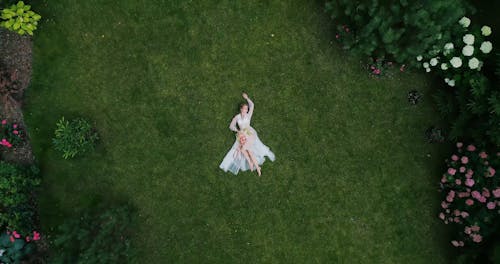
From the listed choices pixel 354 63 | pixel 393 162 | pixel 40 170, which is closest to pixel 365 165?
pixel 393 162

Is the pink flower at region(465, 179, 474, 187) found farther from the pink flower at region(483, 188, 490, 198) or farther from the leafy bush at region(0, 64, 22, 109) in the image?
the leafy bush at region(0, 64, 22, 109)

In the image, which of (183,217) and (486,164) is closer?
(486,164)

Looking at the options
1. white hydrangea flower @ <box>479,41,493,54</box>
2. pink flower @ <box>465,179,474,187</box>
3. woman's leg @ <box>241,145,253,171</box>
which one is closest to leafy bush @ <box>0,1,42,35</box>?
woman's leg @ <box>241,145,253,171</box>

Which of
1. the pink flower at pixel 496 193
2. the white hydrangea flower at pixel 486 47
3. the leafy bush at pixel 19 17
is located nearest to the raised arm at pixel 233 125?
the leafy bush at pixel 19 17

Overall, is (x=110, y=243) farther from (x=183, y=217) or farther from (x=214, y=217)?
(x=214, y=217)

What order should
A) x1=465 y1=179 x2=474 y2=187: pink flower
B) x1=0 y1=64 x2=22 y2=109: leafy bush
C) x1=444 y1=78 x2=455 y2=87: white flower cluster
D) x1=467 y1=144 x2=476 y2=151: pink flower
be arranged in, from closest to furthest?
x1=465 y1=179 x2=474 y2=187: pink flower, x1=467 y1=144 x2=476 y2=151: pink flower, x1=444 y1=78 x2=455 y2=87: white flower cluster, x1=0 y1=64 x2=22 y2=109: leafy bush

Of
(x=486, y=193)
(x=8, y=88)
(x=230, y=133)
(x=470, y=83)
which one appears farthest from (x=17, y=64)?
(x=486, y=193)
